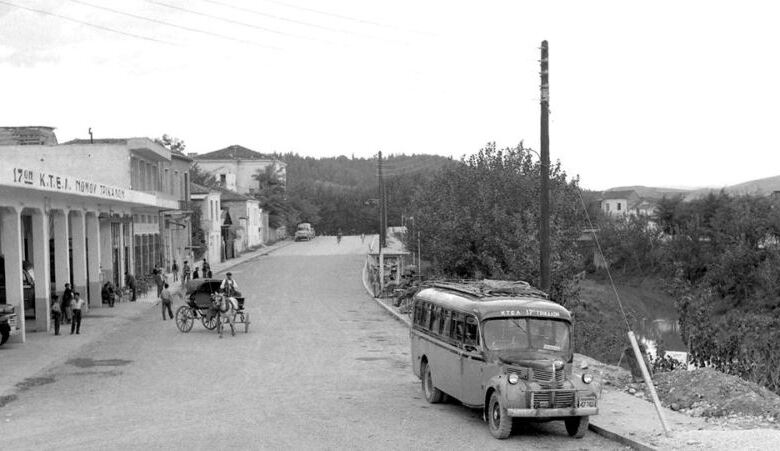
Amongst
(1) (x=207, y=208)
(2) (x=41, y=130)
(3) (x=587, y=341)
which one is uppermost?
(2) (x=41, y=130)

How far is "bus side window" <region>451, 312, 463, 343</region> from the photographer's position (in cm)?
1405

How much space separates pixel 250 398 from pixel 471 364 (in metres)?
4.80

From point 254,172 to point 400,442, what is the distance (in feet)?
311

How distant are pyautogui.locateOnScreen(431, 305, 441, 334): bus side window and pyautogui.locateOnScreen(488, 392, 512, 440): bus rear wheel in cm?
276

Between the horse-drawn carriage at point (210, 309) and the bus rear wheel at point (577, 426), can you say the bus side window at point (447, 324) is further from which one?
the horse-drawn carriage at point (210, 309)

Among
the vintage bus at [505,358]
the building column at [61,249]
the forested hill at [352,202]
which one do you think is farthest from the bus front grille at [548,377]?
the forested hill at [352,202]

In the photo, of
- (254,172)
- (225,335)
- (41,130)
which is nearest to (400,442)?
(225,335)

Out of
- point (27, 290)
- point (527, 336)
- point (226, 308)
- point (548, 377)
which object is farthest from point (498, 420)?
point (27, 290)

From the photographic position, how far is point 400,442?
1223 centimetres

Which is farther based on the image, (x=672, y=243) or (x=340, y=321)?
(x=672, y=243)

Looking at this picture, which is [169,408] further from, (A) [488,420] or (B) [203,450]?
(A) [488,420]

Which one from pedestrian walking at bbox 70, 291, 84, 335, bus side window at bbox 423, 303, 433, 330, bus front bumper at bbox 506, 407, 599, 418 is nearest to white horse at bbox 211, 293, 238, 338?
pedestrian walking at bbox 70, 291, 84, 335

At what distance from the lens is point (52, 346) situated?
24.2 metres

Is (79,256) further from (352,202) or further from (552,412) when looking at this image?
Answer: (352,202)
